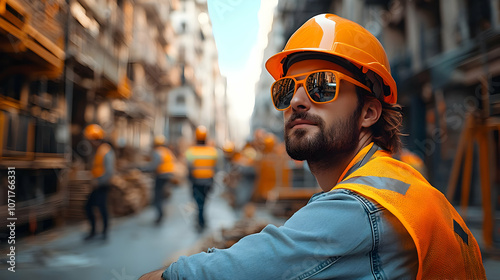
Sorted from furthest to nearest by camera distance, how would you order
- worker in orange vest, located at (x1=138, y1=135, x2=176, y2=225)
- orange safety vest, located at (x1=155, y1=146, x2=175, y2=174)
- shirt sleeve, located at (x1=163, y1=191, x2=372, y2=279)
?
1. orange safety vest, located at (x1=155, y1=146, x2=175, y2=174)
2. worker in orange vest, located at (x1=138, y1=135, x2=176, y2=225)
3. shirt sleeve, located at (x1=163, y1=191, x2=372, y2=279)

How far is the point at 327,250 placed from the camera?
0.76 meters

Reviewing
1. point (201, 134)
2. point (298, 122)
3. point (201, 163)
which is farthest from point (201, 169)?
point (298, 122)

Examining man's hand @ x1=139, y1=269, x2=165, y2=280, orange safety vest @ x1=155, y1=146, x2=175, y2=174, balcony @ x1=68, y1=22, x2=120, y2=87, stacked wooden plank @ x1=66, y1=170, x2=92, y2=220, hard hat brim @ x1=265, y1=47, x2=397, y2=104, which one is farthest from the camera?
orange safety vest @ x1=155, y1=146, x2=175, y2=174

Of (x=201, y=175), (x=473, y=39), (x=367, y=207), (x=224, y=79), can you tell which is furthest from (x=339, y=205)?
(x=473, y=39)

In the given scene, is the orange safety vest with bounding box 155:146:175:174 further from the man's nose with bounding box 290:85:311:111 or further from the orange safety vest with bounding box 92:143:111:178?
the man's nose with bounding box 290:85:311:111

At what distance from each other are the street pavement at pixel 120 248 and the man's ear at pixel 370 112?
37.1 inches

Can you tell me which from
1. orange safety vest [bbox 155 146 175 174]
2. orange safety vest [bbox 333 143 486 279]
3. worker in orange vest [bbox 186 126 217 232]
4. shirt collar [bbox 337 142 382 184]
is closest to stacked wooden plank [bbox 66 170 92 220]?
orange safety vest [bbox 155 146 175 174]

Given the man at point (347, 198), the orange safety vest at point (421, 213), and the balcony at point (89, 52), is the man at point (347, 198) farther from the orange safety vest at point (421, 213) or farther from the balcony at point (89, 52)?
the balcony at point (89, 52)

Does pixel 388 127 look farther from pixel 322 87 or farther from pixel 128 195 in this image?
pixel 128 195

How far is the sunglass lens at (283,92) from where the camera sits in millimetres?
1139

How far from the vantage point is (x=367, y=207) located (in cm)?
78

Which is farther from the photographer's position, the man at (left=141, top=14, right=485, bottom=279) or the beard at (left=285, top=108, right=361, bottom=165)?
the beard at (left=285, top=108, right=361, bottom=165)

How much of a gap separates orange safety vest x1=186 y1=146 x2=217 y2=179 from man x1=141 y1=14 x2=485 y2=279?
5.07 m

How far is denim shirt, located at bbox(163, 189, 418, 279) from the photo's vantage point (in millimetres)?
759
